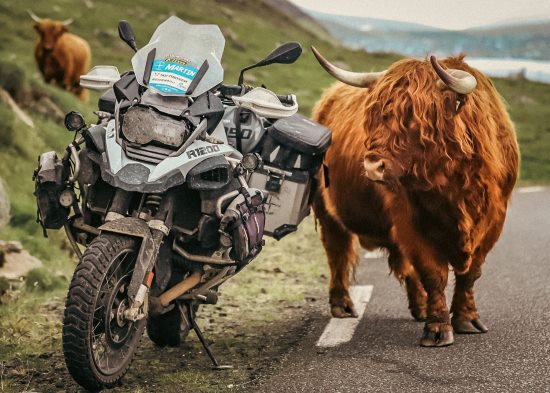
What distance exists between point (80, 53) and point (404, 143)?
1809 centimetres

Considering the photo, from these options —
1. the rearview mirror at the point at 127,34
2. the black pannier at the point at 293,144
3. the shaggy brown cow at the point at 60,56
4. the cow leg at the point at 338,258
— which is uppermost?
the rearview mirror at the point at 127,34

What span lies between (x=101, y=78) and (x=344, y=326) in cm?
225

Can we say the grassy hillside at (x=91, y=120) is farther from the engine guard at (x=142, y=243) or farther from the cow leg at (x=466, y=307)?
the cow leg at (x=466, y=307)

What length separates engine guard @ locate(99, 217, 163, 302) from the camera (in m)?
5.03

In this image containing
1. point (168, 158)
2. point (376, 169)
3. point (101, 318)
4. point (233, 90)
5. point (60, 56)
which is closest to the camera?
point (101, 318)

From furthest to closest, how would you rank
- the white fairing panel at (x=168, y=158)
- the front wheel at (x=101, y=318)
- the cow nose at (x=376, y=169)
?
the cow nose at (x=376, y=169) → the white fairing panel at (x=168, y=158) → the front wheel at (x=101, y=318)

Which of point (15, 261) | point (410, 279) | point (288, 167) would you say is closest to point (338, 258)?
point (410, 279)

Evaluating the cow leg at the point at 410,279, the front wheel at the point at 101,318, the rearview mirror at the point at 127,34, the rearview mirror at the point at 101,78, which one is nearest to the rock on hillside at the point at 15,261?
the rearview mirror at the point at 101,78

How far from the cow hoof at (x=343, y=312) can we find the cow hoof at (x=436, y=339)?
3.47 ft

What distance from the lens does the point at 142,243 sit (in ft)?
16.7

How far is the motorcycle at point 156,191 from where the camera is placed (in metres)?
5.02

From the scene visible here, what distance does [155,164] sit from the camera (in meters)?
5.25

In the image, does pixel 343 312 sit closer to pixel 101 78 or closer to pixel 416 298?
pixel 416 298

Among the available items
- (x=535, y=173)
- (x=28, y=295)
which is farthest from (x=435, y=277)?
(x=535, y=173)
